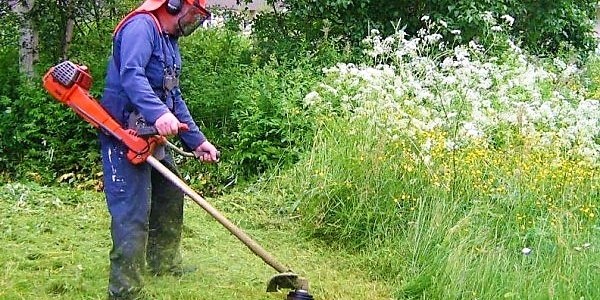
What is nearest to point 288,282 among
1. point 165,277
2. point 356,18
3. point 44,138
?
point 165,277

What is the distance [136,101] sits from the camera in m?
3.41

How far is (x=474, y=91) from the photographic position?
5.79 metres

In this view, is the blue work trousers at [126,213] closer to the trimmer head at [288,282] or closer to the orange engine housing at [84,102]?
the orange engine housing at [84,102]

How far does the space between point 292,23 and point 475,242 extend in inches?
219

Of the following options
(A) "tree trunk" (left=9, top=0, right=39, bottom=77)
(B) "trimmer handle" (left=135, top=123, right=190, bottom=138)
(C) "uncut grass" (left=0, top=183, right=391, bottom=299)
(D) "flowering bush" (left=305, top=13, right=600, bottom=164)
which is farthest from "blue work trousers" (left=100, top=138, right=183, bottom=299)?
(A) "tree trunk" (left=9, top=0, right=39, bottom=77)

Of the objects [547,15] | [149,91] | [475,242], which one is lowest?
[475,242]

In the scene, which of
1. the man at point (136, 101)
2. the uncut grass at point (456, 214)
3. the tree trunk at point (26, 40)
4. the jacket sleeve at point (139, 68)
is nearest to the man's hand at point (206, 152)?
the man at point (136, 101)

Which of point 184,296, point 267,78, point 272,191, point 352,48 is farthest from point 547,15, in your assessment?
point 184,296

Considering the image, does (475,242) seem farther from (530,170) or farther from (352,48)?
(352,48)

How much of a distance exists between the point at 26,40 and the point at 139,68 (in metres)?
5.45

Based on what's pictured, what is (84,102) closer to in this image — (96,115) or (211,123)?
(96,115)

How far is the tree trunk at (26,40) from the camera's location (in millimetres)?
8234

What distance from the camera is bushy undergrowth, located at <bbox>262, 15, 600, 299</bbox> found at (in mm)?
4215

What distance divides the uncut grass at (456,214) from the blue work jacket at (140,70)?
1674mm
